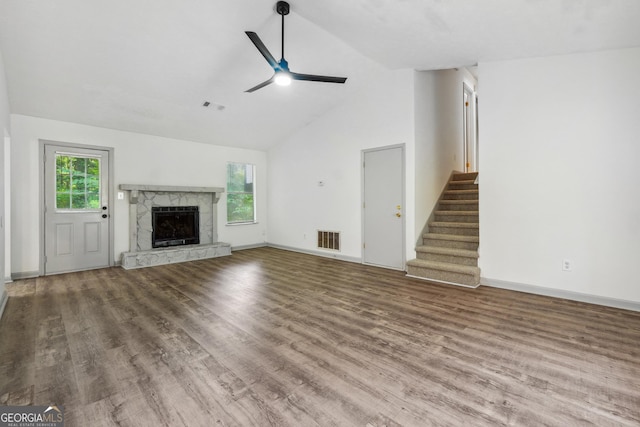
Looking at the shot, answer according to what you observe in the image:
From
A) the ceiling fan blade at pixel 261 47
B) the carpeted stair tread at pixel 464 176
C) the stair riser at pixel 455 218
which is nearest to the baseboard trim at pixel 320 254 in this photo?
the stair riser at pixel 455 218

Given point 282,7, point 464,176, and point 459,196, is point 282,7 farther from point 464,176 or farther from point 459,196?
point 464,176

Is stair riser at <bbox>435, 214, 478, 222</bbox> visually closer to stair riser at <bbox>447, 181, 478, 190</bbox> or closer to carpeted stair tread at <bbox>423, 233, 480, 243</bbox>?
carpeted stair tread at <bbox>423, 233, 480, 243</bbox>

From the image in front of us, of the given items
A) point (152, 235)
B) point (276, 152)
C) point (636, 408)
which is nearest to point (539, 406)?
point (636, 408)

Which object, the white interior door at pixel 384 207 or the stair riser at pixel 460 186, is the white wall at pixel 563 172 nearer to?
the white interior door at pixel 384 207

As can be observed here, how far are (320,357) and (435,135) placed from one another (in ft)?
15.5

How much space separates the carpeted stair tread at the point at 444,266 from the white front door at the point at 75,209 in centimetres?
551

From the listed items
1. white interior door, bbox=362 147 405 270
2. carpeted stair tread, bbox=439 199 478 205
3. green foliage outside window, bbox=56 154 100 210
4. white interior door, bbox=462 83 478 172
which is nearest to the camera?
green foliage outside window, bbox=56 154 100 210

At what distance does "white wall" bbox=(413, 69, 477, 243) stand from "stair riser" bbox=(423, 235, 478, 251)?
0.14m

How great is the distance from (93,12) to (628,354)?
5.80 metres

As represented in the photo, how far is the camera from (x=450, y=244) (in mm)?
4906

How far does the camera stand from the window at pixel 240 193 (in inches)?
287

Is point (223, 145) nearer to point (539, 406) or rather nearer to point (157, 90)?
point (157, 90)

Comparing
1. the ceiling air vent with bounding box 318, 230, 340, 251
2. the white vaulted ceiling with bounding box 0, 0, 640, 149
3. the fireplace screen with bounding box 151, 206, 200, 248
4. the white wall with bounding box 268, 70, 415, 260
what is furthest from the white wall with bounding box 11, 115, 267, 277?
the ceiling air vent with bounding box 318, 230, 340, 251

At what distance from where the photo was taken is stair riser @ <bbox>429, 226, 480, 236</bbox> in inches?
193
